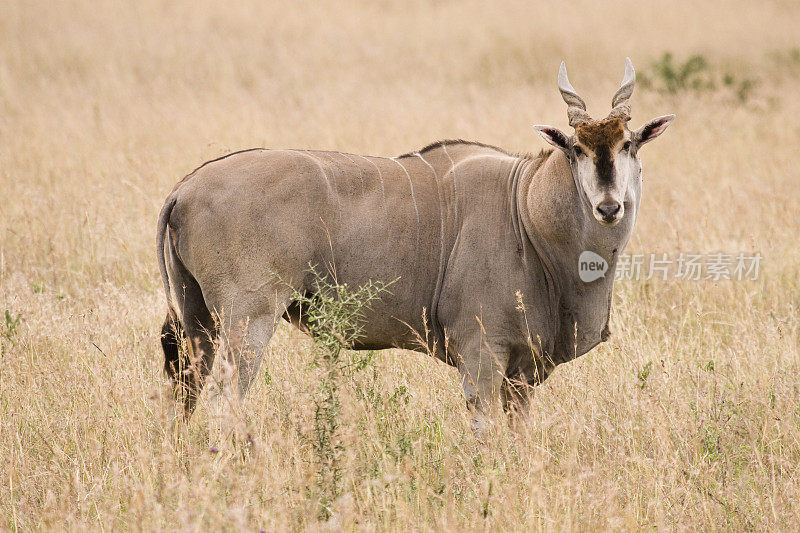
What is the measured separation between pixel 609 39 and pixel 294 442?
16.8m

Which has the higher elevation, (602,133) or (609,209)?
(602,133)

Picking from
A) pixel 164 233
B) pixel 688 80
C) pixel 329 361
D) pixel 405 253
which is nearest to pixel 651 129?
pixel 405 253

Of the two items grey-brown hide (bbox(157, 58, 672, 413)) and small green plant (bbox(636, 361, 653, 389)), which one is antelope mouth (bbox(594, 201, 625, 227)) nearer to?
grey-brown hide (bbox(157, 58, 672, 413))

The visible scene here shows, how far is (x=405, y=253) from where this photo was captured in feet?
15.9

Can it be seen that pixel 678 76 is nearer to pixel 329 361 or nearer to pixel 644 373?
pixel 644 373

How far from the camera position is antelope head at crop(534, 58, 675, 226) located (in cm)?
424

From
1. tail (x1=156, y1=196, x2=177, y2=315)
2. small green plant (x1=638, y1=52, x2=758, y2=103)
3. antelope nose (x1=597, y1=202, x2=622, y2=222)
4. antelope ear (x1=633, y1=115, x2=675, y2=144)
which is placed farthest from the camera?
small green plant (x1=638, y1=52, x2=758, y2=103)

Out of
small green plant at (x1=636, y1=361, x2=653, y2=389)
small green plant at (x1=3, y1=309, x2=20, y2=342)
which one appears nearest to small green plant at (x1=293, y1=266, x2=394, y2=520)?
small green plant at (x1=636, y1=361, x2=653, y2=389)

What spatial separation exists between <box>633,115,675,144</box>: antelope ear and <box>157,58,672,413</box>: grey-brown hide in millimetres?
380

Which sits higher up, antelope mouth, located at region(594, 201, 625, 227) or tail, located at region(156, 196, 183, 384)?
antelope mouth, located at region(594, 201, 625, 227)

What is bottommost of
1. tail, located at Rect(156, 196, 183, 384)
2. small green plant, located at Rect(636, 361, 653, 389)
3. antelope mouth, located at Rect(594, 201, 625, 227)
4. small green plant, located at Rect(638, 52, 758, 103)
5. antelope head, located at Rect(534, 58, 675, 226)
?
small green plant, located at Rect(636, 361, 653, 389)

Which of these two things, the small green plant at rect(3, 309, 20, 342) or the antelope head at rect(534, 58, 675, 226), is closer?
the antelope head at rect(534, 58, 675, 226)

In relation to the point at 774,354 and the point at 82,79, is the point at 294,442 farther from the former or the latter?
the point at 82,79

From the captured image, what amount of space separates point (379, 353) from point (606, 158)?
2.43 meters
